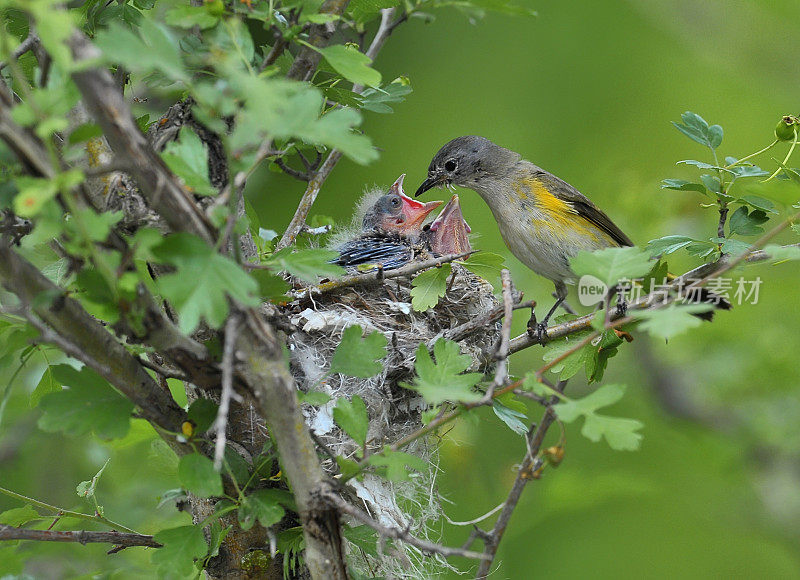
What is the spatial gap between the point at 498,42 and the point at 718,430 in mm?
4260

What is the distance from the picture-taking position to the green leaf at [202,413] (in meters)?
1.72

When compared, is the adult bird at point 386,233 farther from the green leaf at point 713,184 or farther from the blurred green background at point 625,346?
the green leaf at point 713,184

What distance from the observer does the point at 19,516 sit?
6.62 feet

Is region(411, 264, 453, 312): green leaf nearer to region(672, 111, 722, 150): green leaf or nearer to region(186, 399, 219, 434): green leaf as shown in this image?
region(672, 111, 722, 150): green leaf

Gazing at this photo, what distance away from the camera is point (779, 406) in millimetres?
4293

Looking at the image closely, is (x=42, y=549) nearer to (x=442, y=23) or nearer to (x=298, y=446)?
(x=298, y=446)

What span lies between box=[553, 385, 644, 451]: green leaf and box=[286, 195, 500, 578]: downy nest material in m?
0.78

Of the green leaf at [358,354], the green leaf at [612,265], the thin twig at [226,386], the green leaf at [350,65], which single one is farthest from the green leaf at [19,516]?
the green leaf at [612,265]

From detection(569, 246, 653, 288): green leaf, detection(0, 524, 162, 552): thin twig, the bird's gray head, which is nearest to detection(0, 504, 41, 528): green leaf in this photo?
detection(0, 524, 162, 552): thin twig

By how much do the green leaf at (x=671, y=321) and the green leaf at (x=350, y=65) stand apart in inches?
26.5

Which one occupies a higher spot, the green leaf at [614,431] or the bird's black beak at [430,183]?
the green leaf at [614,431]

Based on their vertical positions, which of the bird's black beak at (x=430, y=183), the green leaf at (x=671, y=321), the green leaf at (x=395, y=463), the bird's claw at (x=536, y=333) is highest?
the green leaf at (x=671, y=321)

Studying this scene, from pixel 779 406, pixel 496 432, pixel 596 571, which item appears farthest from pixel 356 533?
pixel 596 571

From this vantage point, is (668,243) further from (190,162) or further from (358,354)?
(190,162)
